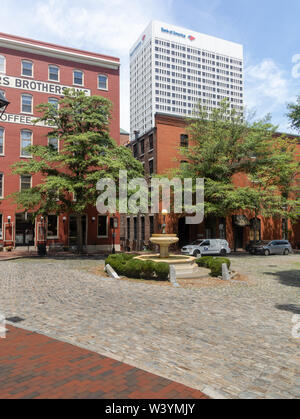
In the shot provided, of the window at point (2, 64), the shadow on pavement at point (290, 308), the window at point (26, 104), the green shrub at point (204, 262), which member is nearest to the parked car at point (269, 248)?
the green shrub at point (204, 262)

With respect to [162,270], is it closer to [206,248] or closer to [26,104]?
[206,248]

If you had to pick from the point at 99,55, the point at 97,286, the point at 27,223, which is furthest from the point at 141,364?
the point at 99,55

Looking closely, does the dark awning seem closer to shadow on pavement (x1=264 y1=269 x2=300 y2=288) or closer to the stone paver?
shadow on pavement (x1=264 y1=269 x2=300 y2=288)

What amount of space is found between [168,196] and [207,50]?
130 metres

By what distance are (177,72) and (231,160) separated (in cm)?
11357

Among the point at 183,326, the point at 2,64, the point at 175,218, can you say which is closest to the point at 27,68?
the point at 2,64

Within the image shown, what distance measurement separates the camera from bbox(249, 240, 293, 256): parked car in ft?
103

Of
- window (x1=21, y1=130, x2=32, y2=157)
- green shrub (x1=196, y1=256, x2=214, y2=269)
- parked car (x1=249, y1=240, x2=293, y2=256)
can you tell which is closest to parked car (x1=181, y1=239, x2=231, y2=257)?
parked car (x1=249, y1=240, x2=293, y2=256)

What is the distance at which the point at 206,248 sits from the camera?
27.3 metres

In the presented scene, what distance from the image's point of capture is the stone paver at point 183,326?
16.1 feet

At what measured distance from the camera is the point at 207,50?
457 ft

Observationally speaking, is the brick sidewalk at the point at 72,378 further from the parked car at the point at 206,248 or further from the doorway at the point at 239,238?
the doorway at the point at 239,238

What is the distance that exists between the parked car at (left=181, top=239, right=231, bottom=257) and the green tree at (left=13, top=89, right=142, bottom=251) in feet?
25.1
